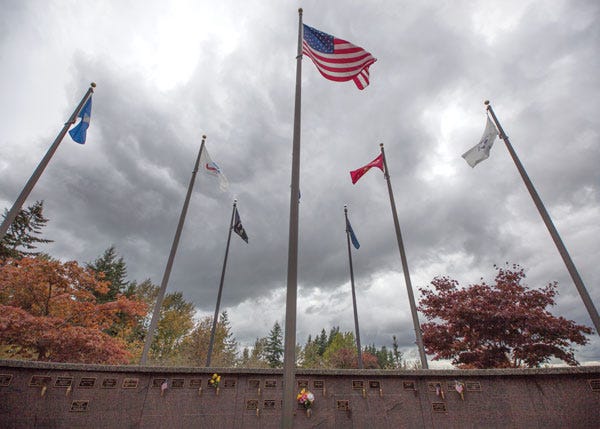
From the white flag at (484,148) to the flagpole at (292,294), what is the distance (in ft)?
26.7

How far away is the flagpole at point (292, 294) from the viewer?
4.56 meters

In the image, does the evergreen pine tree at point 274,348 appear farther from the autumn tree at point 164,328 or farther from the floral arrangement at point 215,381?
the floral arrangement at point 215,381

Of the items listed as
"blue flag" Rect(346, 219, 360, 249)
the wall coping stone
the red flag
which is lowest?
the wall coping stone

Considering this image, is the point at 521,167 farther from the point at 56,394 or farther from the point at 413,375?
the point at 56,394

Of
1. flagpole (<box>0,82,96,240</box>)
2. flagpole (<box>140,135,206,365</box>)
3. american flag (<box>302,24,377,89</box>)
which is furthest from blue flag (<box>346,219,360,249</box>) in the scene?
flagpole (<box>0,82,96,240</box>)

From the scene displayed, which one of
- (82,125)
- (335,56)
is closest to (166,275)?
(82,125)

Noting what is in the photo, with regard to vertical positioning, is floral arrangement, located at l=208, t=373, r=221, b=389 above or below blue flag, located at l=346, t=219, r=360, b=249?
below

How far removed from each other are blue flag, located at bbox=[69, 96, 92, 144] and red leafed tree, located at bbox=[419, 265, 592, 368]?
19186 millimetres

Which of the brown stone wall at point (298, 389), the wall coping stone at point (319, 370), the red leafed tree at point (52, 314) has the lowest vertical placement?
the brown stone wall at point (298, 389)

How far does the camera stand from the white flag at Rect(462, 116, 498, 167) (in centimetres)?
1135

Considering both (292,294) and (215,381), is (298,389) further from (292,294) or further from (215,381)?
(292,294)

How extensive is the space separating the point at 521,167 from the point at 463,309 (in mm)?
8710

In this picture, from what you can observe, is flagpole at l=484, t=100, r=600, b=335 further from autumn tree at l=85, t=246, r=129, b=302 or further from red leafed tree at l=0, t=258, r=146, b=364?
autumn tree at l=85, t=246, r=129, b=302

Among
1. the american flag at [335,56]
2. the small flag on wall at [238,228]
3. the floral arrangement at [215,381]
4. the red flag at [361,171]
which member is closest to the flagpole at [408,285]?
the red flag at [361,171]
